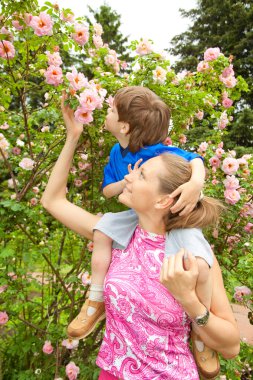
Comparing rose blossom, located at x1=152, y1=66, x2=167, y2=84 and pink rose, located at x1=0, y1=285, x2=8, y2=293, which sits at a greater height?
rose blossom, located at x1=152, y1=66, x2=167, y2=84

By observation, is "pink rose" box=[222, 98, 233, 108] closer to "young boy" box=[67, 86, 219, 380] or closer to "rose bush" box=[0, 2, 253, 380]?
"rose bush" box=[0, 2, 253, 380]

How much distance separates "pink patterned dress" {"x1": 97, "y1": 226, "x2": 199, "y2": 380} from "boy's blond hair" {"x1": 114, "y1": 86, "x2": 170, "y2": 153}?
663 mm

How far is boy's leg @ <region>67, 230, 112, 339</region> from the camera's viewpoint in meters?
1.49

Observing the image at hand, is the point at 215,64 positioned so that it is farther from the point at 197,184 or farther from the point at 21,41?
the point at 197,184

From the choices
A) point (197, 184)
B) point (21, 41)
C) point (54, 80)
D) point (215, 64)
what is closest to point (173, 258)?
point (197, 184)

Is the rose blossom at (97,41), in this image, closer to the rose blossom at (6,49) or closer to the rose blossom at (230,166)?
the rose blossom at (6,49)

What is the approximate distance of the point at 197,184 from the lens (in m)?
1.37

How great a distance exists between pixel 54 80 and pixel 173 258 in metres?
1.25

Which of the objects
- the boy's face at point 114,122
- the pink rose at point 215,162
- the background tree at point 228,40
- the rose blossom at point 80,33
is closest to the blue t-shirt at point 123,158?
the boy's face at point 114,122

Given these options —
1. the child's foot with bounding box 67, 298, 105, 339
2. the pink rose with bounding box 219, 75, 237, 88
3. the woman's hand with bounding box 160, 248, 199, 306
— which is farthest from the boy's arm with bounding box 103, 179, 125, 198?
the pink rose with bounding box 219, 75, 237, 88

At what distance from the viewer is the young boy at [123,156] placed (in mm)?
1489

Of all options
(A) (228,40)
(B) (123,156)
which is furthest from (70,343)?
(A) (228,40)

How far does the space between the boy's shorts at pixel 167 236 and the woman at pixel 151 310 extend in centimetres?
4

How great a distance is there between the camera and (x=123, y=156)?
1.93 metres
